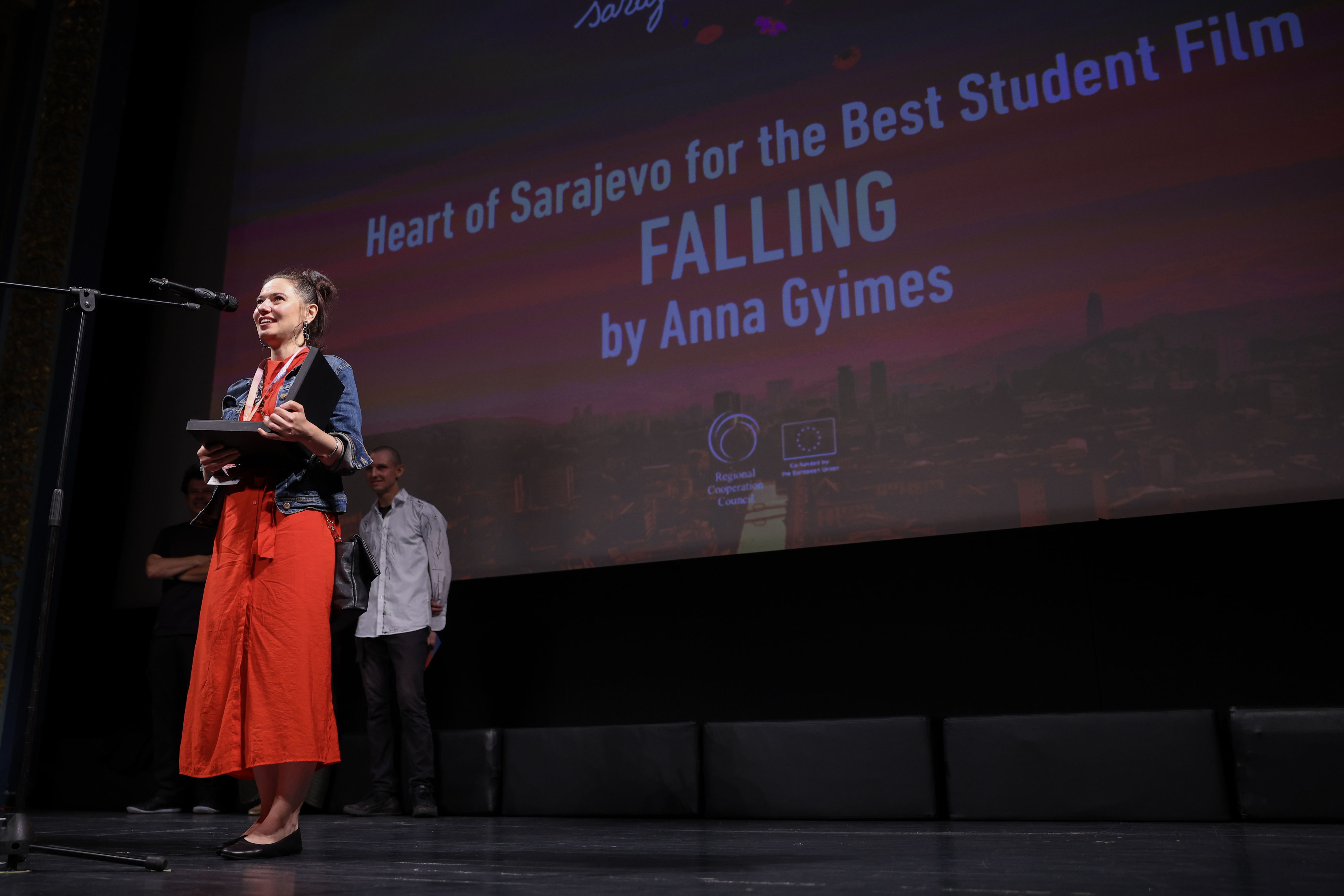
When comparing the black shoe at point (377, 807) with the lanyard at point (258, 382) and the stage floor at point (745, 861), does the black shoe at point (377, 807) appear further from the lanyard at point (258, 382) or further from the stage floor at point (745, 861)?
the lanyard at point (258, 382)

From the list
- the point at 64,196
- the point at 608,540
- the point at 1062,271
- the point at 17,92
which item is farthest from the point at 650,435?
the point at 17,92

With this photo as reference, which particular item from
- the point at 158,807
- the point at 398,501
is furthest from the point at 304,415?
the point at 158,807

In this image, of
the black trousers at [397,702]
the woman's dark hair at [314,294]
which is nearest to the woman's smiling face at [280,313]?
the woman's dark hair at [314,294]

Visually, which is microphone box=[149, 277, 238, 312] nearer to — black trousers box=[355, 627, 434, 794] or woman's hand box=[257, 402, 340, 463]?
woman's hand box=[257, 402, 340, 463]

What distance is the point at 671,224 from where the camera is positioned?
3.84 meters

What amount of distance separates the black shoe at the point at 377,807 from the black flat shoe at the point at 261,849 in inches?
64.8

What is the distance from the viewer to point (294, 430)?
1.75 metres

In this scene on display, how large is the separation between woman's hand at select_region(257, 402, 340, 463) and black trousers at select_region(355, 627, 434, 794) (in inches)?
72.0

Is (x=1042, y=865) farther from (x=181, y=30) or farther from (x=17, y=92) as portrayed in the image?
(x=181, y=30)

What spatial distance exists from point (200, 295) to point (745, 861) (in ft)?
4.67

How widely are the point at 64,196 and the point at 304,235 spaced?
3.67ft

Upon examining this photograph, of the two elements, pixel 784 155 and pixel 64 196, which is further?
pixel 64 196

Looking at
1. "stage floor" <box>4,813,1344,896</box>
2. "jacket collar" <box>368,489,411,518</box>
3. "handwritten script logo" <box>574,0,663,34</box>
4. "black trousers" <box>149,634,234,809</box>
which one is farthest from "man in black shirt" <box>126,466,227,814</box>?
"handwritten script logo" <box>574,0,663,34</box>

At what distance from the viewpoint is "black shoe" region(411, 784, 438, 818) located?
3.34 m
